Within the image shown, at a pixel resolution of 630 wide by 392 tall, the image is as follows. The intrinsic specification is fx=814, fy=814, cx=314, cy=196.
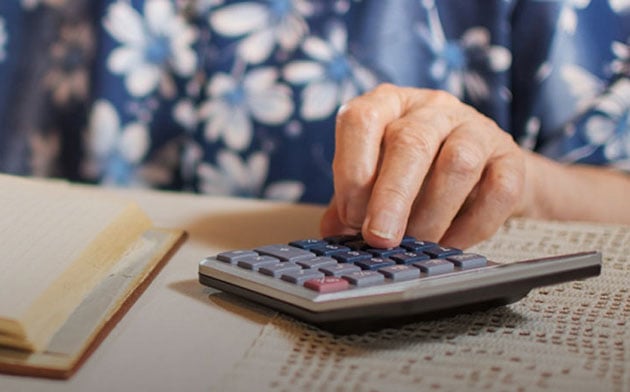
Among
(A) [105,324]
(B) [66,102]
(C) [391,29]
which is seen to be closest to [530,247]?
(A) [105,324]

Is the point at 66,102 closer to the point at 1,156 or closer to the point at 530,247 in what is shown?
the point at 1,156

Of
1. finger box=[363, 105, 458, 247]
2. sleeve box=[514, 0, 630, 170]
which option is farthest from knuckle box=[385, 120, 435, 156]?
A: sleeve box=[514, 0, 630, 170]

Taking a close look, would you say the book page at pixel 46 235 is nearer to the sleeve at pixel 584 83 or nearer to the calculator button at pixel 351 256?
the calculator button at pixel 351 256

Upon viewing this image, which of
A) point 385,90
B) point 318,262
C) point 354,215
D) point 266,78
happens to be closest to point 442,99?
point 385,90

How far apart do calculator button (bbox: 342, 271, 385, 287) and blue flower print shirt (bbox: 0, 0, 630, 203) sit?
57cm

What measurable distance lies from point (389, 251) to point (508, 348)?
0.11 metres

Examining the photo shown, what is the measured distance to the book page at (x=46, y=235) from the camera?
1.30 feet

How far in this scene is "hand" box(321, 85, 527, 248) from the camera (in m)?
0.52

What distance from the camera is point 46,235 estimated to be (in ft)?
1.57

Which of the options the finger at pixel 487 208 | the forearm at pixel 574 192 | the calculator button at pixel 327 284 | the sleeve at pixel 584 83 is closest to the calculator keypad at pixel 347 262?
the calculator button at pixel 327 284

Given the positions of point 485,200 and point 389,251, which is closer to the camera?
point 389,251

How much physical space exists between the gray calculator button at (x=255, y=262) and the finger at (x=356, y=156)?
105mm

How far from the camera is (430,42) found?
0.98 metres

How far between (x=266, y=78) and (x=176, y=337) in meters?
0.63
